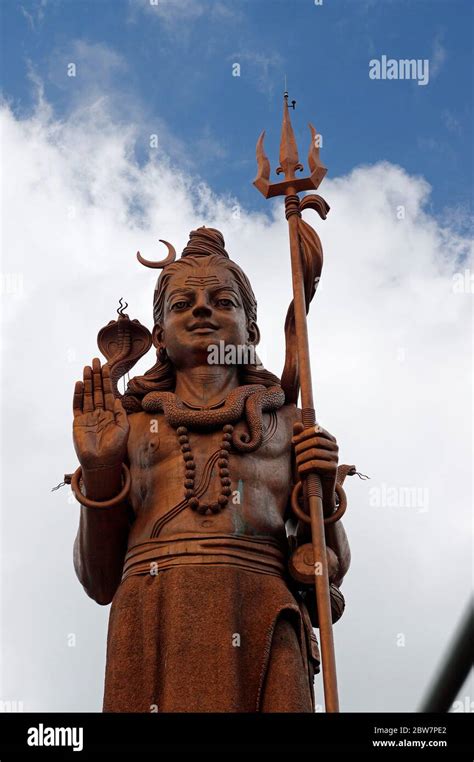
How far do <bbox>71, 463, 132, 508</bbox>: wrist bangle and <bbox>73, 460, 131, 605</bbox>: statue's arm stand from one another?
0.17 ft

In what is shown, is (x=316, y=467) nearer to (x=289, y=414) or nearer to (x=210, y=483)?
(x=210, y=483)

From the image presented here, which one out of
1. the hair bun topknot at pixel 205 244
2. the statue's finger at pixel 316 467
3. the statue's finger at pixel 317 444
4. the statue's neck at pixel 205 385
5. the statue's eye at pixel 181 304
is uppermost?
the hair bun topknot at pixel 205 244

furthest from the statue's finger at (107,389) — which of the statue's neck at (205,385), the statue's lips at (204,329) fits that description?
the statue's lips at (204,329)

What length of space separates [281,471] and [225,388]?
3.27 ft

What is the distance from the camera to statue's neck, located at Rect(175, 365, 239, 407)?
29.3 ft

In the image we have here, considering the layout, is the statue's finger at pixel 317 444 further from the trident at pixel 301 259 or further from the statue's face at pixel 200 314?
the statue's face at pixel 200 314

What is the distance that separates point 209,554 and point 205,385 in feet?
5.86

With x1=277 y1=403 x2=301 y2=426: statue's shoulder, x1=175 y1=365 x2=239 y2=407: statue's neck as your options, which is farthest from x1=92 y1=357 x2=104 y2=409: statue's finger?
x1=277 y1=403 x2=301 y2=426: statue's shoulder

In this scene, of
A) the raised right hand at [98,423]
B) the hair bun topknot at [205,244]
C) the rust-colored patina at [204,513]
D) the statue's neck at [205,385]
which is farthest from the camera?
the hair bun topknot at [205,244]

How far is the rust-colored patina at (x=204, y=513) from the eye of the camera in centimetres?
745

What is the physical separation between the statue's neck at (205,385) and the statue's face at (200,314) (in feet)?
0.34

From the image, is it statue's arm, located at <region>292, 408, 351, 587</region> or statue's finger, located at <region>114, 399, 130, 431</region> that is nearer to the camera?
statue's finger, located at <region>114, 399, 130, 431</region>

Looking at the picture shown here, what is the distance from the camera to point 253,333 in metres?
9.70

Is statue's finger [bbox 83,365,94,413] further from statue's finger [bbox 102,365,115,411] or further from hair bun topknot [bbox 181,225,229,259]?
hair bun topknot [bbox 181,225,229,259]
